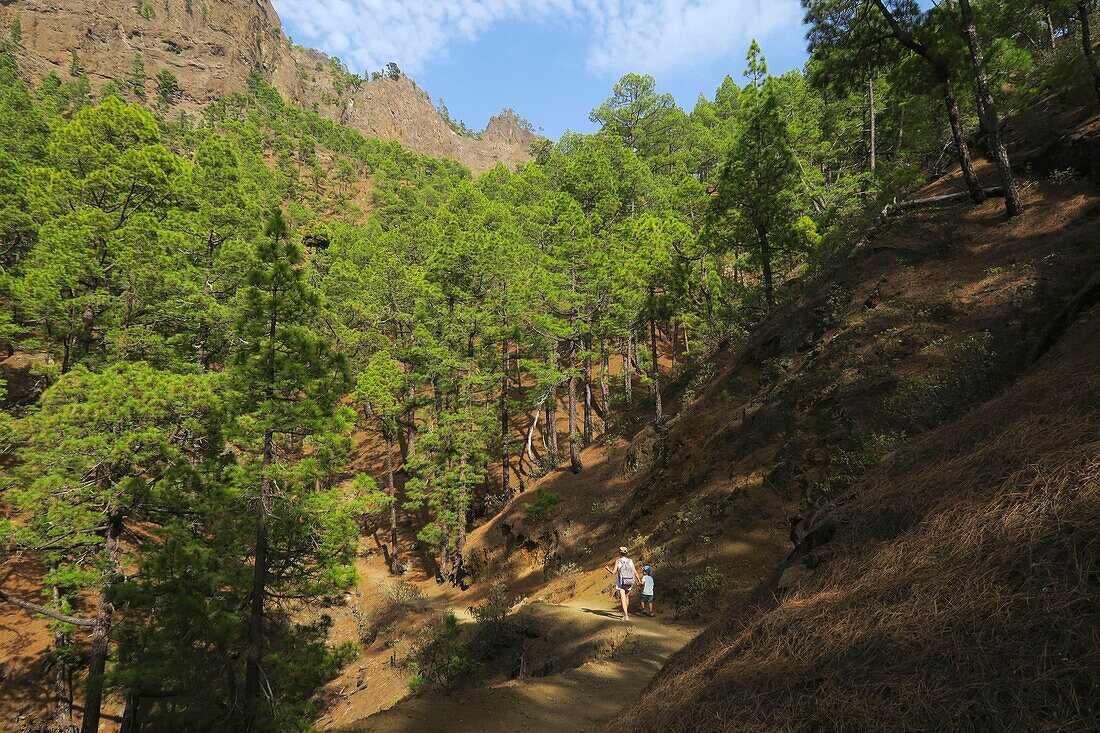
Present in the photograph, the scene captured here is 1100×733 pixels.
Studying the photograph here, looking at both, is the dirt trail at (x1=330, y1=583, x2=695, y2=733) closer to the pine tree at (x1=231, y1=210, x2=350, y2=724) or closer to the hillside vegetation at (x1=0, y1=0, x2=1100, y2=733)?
the hillside vegetation at (x1=0, y1=0, x2=1100, y2=733)

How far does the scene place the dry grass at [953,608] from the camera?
7.47 ft

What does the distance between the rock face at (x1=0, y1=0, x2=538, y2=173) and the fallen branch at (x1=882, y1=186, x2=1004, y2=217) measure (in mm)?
113216

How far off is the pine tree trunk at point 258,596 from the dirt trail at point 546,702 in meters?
3.72

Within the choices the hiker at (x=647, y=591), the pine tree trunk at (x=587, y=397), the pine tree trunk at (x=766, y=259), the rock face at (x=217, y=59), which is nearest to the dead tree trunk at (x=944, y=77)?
the pine tree trunk at (x=766, y=259)

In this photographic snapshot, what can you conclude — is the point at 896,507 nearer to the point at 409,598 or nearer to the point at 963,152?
the point at 963,152

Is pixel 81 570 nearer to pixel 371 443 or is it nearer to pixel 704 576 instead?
pixel 704 576

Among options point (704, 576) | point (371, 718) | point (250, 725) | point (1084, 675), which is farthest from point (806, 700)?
point (250, 725)

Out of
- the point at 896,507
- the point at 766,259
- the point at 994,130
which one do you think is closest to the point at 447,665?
the point at 896,507

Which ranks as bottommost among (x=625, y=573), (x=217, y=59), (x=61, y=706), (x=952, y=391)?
(x=61, y=706)

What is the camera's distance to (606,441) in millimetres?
26016

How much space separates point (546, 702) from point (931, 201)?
18.7m

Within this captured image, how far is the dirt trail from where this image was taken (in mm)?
6215

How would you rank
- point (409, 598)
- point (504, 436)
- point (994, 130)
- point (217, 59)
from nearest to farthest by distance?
point (994, 130), point (409, 598), point (504, 436), point (217, 59)

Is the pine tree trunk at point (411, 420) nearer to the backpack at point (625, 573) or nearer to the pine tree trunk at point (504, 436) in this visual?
the pine tree trunk at point (504, 436)
